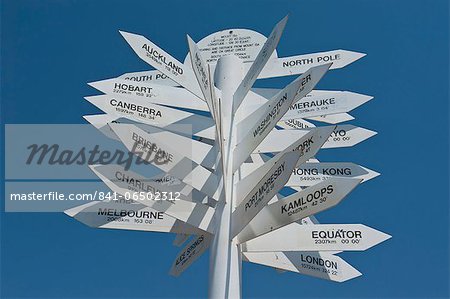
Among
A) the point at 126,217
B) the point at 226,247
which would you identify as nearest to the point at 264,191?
the point at 226,247

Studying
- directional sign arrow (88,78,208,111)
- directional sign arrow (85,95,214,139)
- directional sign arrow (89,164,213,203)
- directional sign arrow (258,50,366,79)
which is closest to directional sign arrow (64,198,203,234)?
directional sign arrow (89,164,213,203)

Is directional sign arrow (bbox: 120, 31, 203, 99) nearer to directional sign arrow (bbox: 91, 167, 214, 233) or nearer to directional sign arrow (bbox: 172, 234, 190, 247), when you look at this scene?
directional sign arrow (bbox: 91, 167, 214, 233)

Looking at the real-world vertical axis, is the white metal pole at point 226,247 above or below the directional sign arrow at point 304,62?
below

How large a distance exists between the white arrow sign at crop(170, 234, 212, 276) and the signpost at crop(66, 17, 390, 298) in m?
0.01

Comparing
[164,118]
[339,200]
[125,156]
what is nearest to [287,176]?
[339,200]

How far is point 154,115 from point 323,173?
216cm

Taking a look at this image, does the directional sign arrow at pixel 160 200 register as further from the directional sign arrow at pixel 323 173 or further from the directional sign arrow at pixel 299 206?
the directional sign arrow at pixel 323 173

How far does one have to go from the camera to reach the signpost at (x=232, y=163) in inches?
221

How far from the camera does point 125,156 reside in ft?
24.4

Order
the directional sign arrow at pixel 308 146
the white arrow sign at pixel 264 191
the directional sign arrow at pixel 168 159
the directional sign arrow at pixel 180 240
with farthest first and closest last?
the directional sign arrow at pixel 180 240 < the directional sign arrow at pixel 168 159 < the directional sign arrow at pixel 308 146 < the white arrow sign at pixel 264 191

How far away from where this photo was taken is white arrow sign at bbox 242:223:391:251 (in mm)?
5914

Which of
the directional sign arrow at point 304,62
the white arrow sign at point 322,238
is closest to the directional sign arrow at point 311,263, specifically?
the white arrow sign at point 322,238

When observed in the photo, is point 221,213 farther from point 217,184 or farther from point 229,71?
point 229,71

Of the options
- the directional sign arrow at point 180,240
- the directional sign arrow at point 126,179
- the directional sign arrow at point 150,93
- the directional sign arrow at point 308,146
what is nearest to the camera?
the directional sign arrow at point 308,146
